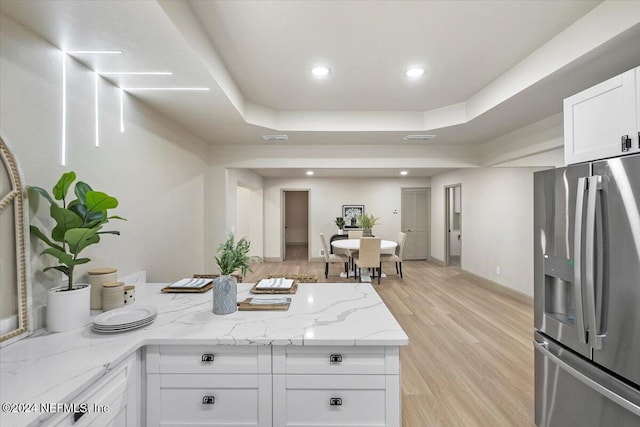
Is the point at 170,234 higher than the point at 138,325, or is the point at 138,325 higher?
the point at 170,234

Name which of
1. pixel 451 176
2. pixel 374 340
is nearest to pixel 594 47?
pixel 374 340

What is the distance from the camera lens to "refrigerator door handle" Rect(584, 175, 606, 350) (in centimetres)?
138

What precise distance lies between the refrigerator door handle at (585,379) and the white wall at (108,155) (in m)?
2.83

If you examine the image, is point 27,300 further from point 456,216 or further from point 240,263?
point 456,216

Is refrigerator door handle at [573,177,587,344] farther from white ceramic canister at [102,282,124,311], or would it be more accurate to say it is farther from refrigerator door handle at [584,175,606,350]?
white ceramic canister at [102,282,124,311]

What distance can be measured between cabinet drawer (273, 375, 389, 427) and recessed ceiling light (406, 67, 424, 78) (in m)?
2.46

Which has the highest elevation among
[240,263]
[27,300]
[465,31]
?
[465,31]

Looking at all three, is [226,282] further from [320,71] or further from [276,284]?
[320,71]

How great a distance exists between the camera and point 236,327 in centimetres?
140

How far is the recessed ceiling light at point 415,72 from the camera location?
8.24ft

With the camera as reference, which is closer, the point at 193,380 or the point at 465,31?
the point at 193,380

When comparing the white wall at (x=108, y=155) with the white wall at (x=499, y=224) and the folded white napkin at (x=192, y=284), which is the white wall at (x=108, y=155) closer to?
the folded white napkin at (x=192, y=284)

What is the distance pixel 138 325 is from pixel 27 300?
52cm

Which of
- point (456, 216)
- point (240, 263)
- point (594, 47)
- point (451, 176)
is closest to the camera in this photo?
point (240, 263)
